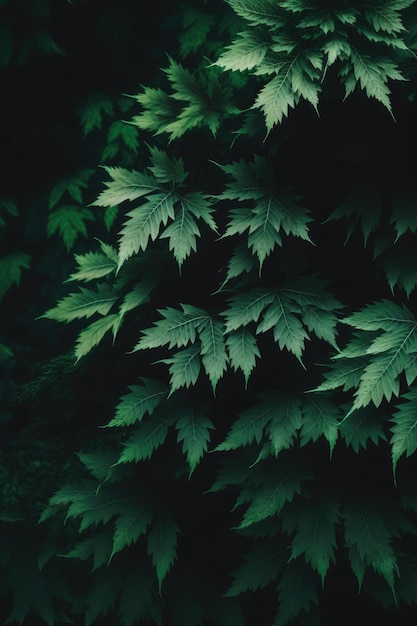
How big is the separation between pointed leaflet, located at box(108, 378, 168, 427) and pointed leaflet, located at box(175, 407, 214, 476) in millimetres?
128

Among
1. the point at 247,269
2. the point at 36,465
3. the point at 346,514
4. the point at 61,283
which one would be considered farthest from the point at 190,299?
the point at 36,465

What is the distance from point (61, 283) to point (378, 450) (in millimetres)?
1888

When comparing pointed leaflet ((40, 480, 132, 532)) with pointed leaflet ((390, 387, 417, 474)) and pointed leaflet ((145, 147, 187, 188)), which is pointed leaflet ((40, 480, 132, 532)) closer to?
pointed leaflet ((390, 387, 417, 474))

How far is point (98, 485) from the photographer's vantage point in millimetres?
2678

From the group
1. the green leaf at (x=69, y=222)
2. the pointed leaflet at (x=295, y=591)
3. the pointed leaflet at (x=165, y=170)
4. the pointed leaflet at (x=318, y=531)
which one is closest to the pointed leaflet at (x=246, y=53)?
the pointed leaflet at (x=165, y=170)

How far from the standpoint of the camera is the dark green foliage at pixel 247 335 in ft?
7.39

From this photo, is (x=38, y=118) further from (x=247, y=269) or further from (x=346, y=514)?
(x=346, y=514)

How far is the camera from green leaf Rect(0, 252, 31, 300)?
3217 mm

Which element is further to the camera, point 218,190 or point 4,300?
point 4,300

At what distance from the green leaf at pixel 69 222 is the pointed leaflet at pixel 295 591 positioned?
6.24 ft

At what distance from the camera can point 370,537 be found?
225cm

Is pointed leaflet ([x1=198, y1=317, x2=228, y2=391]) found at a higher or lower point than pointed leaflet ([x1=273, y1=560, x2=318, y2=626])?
higher

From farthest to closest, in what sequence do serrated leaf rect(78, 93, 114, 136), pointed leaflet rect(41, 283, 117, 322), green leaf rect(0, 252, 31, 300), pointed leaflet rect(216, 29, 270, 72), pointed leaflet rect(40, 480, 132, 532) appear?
green leaf rect(0, 252, 31, 300) < serrated leaf rect(78, 93, 114, 136) < pointed leaflet rect(41, 283, 117, 322) < pointed leaflet rect(40, 480, 132, 532) < pointed leaflet rect(216, 29, 270, 72)

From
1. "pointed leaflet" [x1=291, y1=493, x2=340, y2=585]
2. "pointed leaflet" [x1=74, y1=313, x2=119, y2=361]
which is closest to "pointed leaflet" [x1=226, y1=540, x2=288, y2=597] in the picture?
"pointed leaflet" [x1=291, y1=493, x2=340, y2=585]
